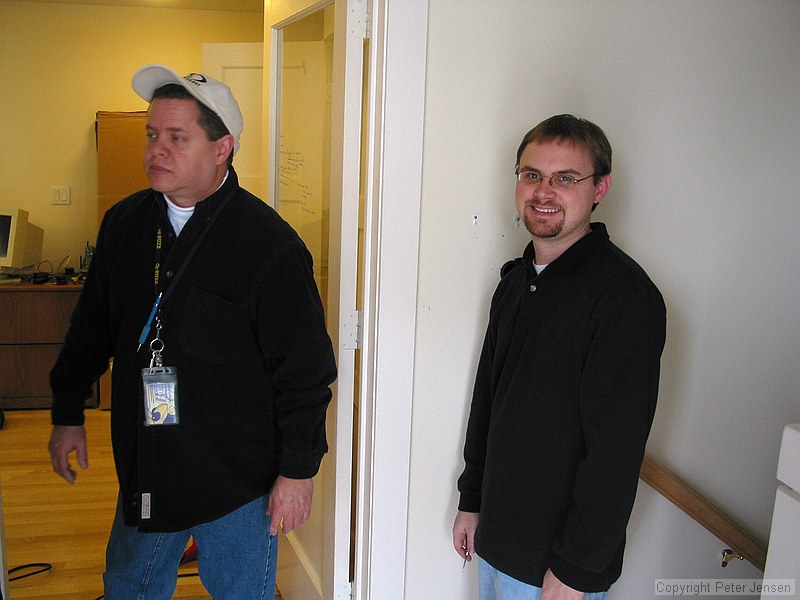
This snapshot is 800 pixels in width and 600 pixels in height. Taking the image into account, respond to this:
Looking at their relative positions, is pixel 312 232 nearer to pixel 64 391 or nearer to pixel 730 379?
pixel 64 391

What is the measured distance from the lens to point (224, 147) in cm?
148

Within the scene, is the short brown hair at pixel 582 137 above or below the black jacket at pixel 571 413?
above

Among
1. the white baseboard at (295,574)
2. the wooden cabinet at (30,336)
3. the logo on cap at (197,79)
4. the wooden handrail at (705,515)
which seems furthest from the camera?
the wooden cabinet at (30,336)

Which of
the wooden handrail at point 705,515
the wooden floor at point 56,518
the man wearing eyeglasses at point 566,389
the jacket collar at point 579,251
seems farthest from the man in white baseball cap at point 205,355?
A: the wooden floor at point 56,518

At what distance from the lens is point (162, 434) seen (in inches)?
56.3

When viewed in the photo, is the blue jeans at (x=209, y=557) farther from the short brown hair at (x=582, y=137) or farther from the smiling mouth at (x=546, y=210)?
the short brown hair at (x=582, y=137)

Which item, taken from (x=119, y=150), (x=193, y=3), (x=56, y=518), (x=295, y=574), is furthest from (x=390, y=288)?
(x=193, y=3)

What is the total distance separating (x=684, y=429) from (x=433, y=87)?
108 cm

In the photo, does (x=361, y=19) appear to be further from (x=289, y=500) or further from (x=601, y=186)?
(x=289, y=500)

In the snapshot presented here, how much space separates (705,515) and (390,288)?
91 centimetres

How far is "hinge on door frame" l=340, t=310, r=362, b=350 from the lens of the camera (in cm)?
183

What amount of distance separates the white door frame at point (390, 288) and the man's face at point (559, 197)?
0.38 m

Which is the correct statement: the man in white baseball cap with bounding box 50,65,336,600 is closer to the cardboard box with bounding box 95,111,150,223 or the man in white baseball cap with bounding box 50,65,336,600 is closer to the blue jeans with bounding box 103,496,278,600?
the blue jeans with bounding box 103,496,278,600

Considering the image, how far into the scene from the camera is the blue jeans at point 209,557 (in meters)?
1.51
